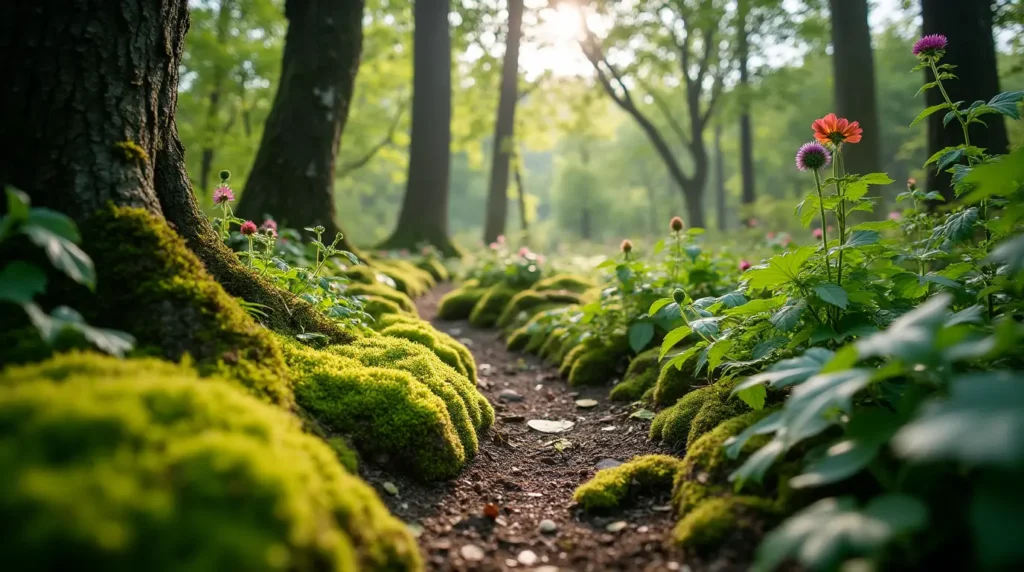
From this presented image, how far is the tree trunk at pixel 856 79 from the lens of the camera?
25.3ft

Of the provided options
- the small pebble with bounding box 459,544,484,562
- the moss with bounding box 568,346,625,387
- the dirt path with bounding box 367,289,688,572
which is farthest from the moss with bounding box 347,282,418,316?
the small pebble with bounding box 459,544,484,562

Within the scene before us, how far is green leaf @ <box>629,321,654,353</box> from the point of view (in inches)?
152

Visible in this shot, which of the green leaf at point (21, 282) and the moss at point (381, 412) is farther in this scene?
the moss at point (381, 412)

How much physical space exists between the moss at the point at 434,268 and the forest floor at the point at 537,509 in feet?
20.3

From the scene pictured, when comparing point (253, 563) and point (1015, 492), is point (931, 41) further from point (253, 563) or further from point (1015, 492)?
point (253, 563)

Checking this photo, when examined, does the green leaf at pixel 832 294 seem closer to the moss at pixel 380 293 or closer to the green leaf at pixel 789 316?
the green leaf at pixel 789 316

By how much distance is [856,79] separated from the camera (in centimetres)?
802

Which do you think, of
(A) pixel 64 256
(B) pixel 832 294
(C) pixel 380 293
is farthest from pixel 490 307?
(A) pixel 64 256

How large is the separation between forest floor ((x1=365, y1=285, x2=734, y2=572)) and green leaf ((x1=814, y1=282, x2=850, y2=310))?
100cm

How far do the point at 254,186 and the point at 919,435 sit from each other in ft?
20.6

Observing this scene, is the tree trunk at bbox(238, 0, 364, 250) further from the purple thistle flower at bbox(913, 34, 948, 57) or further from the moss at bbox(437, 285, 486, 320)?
the purple thistle flower at bbox(913, 34, 948, 57)

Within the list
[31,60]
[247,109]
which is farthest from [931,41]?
[247,109]

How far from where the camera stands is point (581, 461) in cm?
290

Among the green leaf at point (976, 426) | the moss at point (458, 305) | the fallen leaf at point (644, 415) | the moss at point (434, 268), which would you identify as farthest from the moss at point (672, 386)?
the moss at point (434, 268)
